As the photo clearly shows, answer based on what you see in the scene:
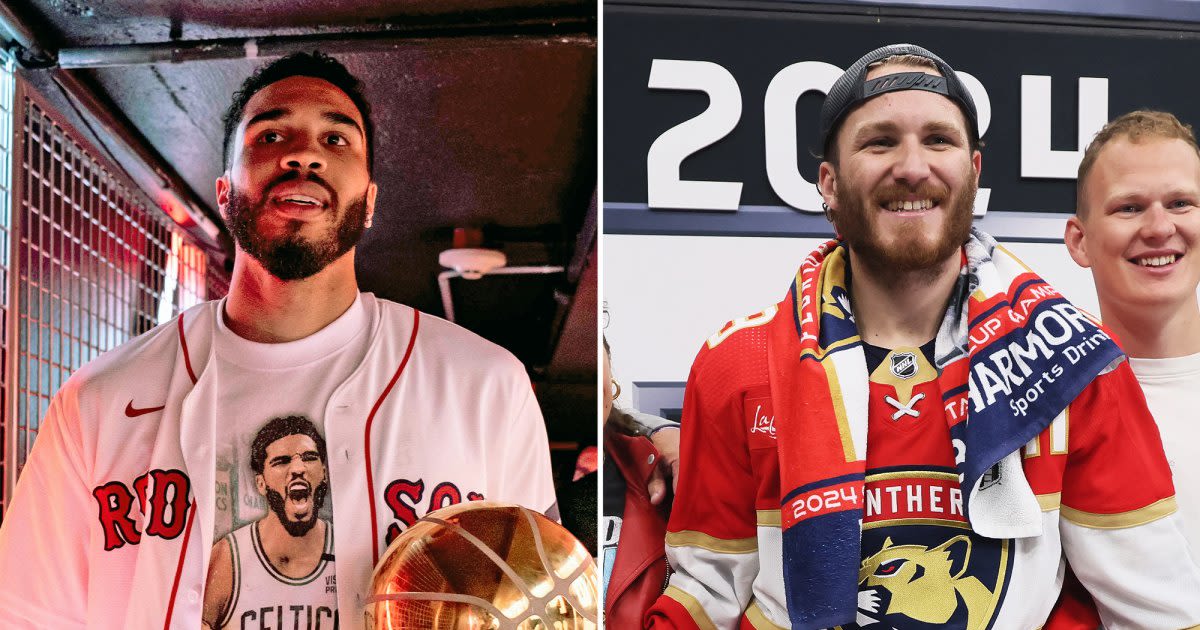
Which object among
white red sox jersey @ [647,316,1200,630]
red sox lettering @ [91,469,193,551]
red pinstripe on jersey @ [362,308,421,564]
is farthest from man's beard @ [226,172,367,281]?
white red sox jersey @ [647,316,1200,630]

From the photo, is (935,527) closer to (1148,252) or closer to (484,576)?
(1148,252)

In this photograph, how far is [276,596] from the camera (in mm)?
2137

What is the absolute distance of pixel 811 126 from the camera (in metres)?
2.41

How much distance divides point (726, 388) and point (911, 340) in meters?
0.40

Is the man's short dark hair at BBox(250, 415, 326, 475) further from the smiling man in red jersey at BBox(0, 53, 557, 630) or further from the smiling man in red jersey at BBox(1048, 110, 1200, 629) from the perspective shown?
the smiling man in red jersey at BBox(1048, 110, 1200, 629)

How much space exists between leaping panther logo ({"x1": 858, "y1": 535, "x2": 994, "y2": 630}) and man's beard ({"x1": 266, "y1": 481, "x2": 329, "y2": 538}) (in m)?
1.07

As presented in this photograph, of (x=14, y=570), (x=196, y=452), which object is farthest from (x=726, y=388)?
(x=14, y=570)

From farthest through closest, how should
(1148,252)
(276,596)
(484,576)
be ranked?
1. (1148,252)
2. (276,596)
3. (484,576)

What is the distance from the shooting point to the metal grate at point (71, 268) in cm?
226

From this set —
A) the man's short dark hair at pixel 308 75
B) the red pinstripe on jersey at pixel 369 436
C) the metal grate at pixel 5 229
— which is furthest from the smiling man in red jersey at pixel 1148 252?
the metal grate at pixel 5 229

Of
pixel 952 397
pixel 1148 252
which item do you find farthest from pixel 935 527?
pixel 1148 252

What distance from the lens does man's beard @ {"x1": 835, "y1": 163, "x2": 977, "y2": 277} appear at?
2324 mm

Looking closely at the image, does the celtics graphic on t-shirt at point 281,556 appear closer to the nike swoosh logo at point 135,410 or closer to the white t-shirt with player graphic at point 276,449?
the white t-shirt with player graphic at point 276,449

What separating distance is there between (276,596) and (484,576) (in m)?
0.44
